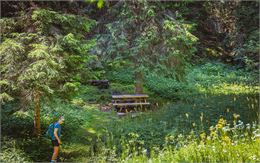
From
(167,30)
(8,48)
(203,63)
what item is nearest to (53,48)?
(8,48)

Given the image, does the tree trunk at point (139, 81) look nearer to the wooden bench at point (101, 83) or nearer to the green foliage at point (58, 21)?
the wooden bench at point (101, 83)

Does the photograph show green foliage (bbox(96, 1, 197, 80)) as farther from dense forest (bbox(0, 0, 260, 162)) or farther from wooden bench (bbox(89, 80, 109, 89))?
wooden bench (bbox(89, 80, 109, 89))

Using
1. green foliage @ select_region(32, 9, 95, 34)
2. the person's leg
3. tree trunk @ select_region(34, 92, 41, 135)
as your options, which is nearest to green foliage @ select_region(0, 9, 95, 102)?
green foliage @ select_region(32, 9, 95, 34)

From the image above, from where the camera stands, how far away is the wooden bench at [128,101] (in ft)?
46.6

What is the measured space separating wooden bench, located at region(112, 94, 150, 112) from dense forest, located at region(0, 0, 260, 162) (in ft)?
0.66

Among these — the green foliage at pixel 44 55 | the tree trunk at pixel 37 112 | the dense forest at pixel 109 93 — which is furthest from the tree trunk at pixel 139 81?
the tree trunk at pixel 37 112

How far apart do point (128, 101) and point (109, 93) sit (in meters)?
1.75

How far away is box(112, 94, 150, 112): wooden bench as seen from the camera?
1420 centimetres

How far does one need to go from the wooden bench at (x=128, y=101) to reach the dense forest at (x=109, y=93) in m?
0.20

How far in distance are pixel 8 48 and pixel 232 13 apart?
21.1 metres

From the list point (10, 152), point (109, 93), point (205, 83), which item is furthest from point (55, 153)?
point (205, 83)

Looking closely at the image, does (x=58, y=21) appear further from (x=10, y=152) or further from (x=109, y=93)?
(x=109, y=93)

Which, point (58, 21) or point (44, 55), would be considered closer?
point (44, 55)

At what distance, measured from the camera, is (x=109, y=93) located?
16.5 meters
